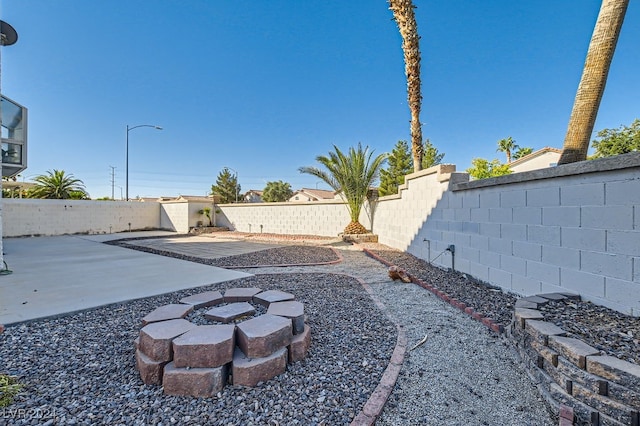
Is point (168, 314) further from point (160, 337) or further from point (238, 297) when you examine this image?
point (238, 297)

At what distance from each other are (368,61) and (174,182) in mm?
48017

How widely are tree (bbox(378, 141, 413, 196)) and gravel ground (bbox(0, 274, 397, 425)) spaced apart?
2200cm

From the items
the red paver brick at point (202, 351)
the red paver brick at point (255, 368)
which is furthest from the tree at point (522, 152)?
the red paver brick at point (202, 351)

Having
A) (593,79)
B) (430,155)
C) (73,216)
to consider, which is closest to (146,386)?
(593,79)

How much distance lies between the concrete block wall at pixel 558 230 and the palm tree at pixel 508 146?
38087mm

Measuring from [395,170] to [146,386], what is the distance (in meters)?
24.8

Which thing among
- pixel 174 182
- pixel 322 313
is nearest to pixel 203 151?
pixel 322 313

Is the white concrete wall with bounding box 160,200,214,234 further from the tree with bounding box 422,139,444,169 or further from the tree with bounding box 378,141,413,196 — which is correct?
the tree with bounding box 422,139,444,169

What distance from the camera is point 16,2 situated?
703cm

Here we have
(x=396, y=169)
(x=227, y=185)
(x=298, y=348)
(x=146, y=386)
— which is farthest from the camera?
(x=227, y=185)

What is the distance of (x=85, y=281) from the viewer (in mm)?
5137

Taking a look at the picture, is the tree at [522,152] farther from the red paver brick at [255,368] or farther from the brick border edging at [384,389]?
the red paver brick at [255,368]

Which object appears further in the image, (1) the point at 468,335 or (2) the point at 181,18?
(2) the point at 181,18

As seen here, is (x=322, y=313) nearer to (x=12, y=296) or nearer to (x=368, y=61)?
(x=12, y=296)
